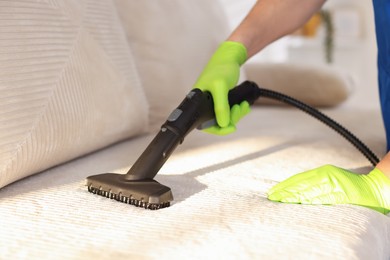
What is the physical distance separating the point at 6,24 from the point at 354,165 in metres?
0.69

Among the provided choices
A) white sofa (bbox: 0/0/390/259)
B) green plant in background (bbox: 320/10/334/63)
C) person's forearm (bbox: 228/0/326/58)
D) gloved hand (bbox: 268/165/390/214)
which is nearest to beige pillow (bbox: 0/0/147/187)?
white sofa (bbox: 0/0/390/259)

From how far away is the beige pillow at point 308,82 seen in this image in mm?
1981

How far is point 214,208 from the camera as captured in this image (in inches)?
33.0

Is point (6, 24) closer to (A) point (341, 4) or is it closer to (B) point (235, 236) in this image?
(B) point (235, 236)

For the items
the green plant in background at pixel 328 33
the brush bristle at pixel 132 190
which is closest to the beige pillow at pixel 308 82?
the brush bristle at pixel 132 190

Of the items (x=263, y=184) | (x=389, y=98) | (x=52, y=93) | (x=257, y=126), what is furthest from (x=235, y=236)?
(x=257, y=126)

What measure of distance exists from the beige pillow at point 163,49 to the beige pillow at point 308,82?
0.42 metres

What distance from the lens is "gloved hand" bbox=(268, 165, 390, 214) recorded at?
893mm

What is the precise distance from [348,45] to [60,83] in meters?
3.07

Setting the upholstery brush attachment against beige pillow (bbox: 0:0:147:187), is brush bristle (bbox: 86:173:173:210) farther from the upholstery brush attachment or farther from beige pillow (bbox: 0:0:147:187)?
beige pillow (bbox: 0:0:147:187)

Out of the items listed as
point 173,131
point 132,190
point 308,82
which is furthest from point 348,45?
point 132,190

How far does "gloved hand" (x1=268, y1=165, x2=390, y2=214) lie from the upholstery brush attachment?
0.57ft

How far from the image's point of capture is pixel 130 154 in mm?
1222

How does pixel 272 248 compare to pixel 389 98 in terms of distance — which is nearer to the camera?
pixel 272 248
